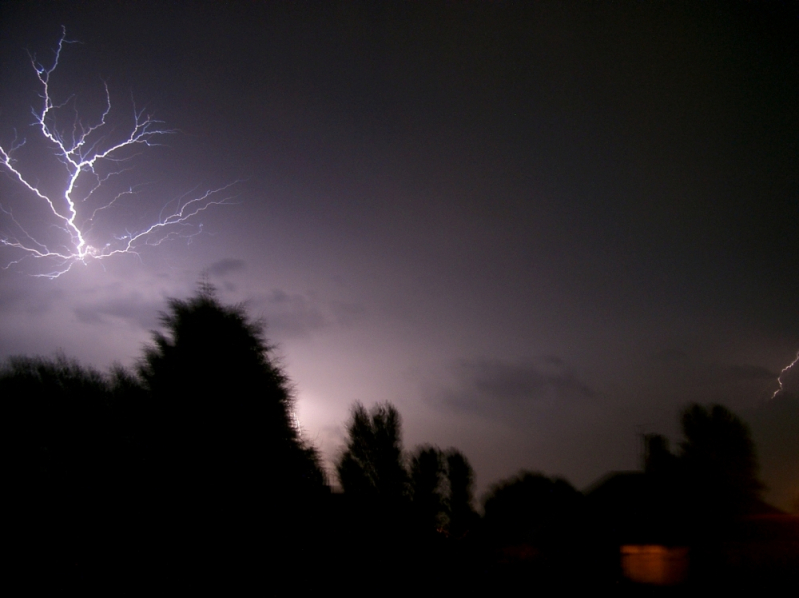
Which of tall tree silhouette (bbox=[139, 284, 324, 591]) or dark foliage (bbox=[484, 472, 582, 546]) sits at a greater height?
tall tree silhouette (bbox=[139, 284, 324, 591])

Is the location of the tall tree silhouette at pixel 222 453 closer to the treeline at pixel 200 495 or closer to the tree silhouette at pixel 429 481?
the treeline at pixel 200 495

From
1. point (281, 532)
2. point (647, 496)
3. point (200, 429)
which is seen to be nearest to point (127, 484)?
point (200, 429)

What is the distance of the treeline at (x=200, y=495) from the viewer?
27.0 feet

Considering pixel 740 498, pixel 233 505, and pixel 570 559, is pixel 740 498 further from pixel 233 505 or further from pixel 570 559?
pixel 233 505

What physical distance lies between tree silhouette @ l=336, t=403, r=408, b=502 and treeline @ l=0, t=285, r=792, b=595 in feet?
32.4

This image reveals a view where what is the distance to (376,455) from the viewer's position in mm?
26328

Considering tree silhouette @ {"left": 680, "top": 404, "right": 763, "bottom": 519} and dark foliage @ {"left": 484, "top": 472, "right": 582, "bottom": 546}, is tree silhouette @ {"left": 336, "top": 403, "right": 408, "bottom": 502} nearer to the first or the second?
dark foliage @ {"left": 484, "top": 472, "right": 582, "bottom": 546}

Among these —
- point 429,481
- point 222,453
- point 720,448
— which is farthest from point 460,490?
point 222,453

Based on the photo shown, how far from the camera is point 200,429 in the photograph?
10.0 meters

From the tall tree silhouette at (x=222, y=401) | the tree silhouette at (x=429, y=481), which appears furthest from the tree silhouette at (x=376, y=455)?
the tall tree silhouette at (x=222, y=401)

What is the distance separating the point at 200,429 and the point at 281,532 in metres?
2.88

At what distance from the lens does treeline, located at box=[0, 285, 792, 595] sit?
8227 millimetres

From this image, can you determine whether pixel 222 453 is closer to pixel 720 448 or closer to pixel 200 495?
pixel 200 495

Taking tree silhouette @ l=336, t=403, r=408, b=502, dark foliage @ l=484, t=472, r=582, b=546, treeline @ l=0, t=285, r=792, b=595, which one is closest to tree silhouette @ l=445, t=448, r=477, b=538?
dark foliage @ l=484, t=472, r=582, b=546
